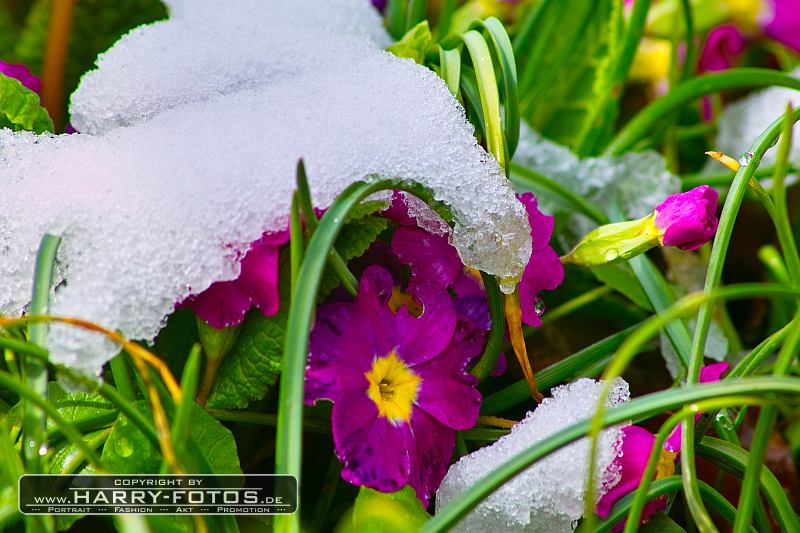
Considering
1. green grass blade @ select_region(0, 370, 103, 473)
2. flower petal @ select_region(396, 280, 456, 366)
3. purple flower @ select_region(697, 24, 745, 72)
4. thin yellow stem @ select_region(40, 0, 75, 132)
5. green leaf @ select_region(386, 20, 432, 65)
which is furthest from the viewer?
purple flower @ select_region(697, 24, 745, 72)

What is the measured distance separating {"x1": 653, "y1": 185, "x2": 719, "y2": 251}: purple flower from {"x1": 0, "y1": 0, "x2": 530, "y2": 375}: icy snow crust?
0.29ft

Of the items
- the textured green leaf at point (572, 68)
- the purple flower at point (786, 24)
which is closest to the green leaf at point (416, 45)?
the textured green leaf at point (572, 68)

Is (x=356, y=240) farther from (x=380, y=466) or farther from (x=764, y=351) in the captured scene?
(x=764, y=351)

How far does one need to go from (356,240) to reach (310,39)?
0.66 ft

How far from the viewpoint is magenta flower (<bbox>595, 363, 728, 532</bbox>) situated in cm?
31

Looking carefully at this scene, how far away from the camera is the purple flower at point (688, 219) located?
33 centimetres

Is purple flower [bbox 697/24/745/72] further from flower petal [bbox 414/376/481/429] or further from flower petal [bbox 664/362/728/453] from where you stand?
flower petal [bbox 414/376/481/429]

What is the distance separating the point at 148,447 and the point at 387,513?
0.13 metres

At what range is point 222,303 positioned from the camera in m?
0.29

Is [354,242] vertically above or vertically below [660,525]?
above

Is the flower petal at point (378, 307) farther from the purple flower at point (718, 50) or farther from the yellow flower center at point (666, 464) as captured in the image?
the purple flower at point (718, 50)

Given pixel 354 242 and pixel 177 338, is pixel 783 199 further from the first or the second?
pixel 177 338

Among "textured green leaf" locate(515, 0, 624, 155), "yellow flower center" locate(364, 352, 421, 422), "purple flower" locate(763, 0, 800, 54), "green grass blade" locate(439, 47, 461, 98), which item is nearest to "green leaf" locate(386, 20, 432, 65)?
"green grass blade" locate(439, 47, 461, 98)

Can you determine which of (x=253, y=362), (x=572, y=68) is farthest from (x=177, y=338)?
(x=572, y=68)
